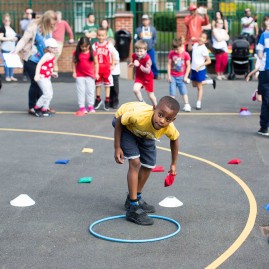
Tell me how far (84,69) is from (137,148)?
23.3 ft

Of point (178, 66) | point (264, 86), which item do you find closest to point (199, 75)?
point (178, 66)

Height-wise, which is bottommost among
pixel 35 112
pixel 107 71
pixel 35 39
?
pixel 35 112

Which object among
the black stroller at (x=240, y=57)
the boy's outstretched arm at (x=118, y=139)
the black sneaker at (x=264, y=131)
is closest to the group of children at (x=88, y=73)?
the black sneaker at (x=264, y=131)

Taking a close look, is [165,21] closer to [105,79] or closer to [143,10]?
[143,10]

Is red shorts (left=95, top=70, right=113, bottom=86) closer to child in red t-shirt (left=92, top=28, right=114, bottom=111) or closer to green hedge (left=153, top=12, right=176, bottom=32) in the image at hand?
child in red t-shirt (left=92, top=28, right=114, bottom=111)

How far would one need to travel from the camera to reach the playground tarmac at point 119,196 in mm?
6484

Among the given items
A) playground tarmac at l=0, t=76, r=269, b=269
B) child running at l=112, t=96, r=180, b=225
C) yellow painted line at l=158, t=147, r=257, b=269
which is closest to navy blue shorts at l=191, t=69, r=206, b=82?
playground tarmac at l=0, t=76, r=269, b=269

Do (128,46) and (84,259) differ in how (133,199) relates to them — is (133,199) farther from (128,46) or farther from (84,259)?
(128,46)

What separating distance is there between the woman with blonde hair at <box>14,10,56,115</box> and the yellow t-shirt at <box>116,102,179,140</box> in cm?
672

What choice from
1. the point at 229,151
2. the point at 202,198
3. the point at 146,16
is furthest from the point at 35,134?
the point at 146,16

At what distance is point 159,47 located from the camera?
74.6 ft

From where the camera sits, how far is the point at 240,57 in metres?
20.4

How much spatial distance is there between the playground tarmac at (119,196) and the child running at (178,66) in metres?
0.71

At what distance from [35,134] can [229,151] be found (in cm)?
355
